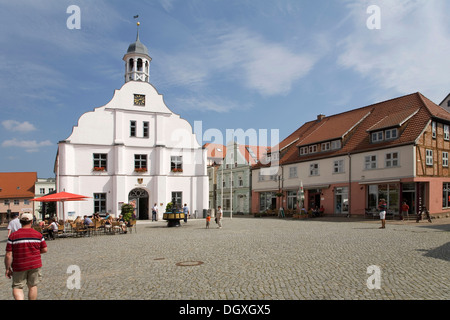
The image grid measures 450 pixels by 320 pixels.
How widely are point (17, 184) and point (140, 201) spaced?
41968 millimetres

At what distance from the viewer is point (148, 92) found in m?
37.0

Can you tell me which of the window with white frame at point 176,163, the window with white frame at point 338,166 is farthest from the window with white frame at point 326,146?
the window with white frame at point 176,163

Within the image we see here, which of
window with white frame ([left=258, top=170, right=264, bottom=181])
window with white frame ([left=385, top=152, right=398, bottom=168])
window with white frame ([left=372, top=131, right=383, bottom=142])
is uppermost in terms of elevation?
window with white frame ([left=372, top=131, right=383, bottom=142])

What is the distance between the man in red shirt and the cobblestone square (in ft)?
3.73

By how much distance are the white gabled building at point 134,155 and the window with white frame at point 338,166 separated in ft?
42.2

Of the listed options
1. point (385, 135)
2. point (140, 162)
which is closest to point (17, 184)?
point (140, 162)

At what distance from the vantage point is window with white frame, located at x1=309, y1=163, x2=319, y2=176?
3729 cm

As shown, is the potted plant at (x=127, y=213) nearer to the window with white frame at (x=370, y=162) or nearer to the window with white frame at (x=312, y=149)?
the window with white frame at (x=370, y=162)

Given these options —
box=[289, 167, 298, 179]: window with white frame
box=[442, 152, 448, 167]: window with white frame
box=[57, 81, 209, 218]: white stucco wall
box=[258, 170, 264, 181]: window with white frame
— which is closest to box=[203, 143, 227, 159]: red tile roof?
box=[258, 170, 264, 181]: window with white frame

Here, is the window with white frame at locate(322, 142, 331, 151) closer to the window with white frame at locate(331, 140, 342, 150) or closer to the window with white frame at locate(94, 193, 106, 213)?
the window with white frame at locate(331, 140, 342, 150)

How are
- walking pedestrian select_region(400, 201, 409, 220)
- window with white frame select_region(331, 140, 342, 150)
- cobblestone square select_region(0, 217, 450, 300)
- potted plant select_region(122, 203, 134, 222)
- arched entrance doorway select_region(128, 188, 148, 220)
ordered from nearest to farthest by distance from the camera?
1. cobblestone square select_region(0, 217, 450, 300)
2. potted plant select_region(122, 203, 134, 222)
3. walking pedestrian select_region(400, 201, 409, 220)
4. window with white frame select_region(331, 140, 342, 150)
5. arched entrance doorway select_region(128, 188, 148, 220)

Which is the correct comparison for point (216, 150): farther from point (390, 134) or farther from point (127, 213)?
point (127, 213)

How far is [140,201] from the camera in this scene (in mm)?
37125

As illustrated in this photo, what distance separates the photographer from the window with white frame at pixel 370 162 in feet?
102
